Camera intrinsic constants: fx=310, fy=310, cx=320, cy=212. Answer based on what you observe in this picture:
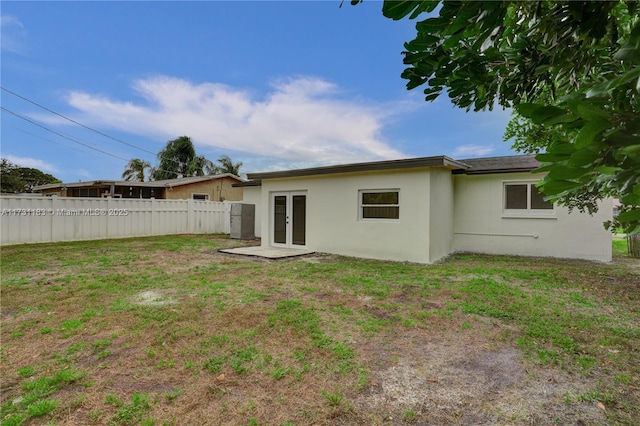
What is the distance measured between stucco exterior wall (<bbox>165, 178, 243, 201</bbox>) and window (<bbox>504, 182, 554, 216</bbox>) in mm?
14509

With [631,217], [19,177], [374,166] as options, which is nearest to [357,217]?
[374,166]

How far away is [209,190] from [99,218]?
30.6 feet

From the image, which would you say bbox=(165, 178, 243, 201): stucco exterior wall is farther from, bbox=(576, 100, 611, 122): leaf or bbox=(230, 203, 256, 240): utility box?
bbox=(576, 100, 611, 122): leaf

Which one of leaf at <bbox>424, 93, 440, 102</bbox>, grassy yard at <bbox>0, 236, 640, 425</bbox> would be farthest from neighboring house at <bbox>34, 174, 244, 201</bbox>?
leaf at <bbox>424, 93, 440, 102</bbox>

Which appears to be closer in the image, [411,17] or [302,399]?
[411,17]

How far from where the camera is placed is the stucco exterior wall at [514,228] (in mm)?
8594

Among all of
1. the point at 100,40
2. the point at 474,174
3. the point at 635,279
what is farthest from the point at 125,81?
the point at 635,279

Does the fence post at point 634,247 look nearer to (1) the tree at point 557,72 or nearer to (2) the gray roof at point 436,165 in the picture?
(2) the gray roof at point 436,165

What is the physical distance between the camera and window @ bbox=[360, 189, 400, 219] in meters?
8.55

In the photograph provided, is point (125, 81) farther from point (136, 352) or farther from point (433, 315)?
point (433, 315)

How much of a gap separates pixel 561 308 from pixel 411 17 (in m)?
5.16

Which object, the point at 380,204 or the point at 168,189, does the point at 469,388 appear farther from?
the point at 168,189

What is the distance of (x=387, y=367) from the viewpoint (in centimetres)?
287

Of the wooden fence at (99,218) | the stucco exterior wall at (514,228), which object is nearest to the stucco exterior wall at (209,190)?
the wooden fence at (99,218)
